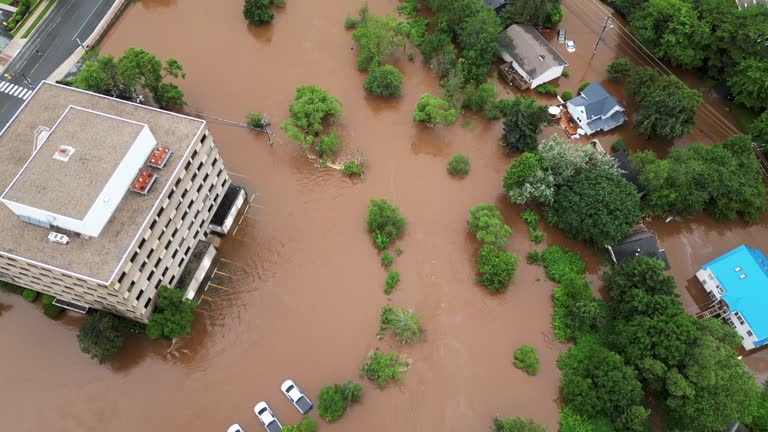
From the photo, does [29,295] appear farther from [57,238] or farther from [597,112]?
[597,112]

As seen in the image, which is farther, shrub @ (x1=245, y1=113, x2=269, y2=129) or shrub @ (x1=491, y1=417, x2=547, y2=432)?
shrub @ (x1=245, y1=113, x2=269, y2=129)

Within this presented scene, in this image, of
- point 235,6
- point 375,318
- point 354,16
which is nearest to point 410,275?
point 375,318

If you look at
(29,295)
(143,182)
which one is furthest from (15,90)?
(143,182)

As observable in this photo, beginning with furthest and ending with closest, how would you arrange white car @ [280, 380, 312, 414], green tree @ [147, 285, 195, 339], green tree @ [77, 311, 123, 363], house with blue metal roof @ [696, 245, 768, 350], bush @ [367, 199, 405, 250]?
bush @ [367, 199, 405, 250] → house with blue metal roof @ [696, 245, 768, 350] → white car @ [280, 380, 312, 414] → green tree @ [147, 285, 195, 339] → green tree @ [77, 311, 123, 363]

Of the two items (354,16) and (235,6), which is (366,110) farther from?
(235,6)

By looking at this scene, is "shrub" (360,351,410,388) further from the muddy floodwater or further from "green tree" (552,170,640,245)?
"green tree" (552,170,640,245)

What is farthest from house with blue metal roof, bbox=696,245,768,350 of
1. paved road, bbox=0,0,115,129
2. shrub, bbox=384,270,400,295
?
paved road, bbox=0,0,115,129
